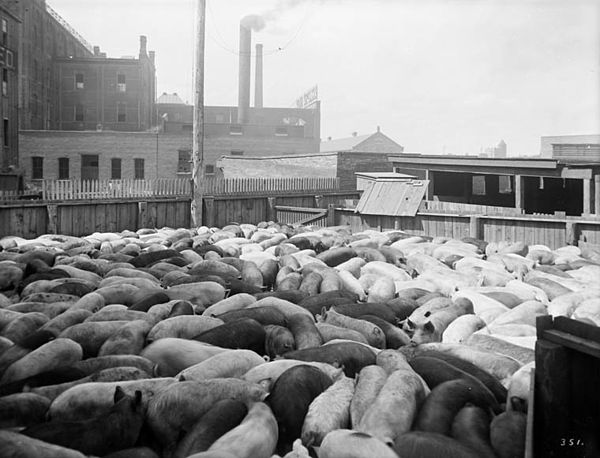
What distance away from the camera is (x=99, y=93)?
59.6 metres

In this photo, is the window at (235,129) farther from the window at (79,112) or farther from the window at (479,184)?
the window at (479,184)

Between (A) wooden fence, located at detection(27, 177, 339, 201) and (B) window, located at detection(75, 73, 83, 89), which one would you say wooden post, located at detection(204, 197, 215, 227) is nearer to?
(A) wooden fence, located at detection(27, 177, 339, 201)

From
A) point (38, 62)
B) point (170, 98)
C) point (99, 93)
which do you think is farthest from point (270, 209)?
point (170, 98)

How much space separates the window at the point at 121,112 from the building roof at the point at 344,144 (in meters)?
20.0

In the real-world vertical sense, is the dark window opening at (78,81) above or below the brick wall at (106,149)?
above

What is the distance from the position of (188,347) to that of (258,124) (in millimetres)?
53698

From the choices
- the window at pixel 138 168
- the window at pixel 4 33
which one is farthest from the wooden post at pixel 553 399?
the window at pixel 138 168

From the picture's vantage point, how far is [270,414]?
536 cm

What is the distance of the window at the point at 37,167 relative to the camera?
4709cm

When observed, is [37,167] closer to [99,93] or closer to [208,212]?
[99,93]

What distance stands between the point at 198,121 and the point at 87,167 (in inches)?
1196

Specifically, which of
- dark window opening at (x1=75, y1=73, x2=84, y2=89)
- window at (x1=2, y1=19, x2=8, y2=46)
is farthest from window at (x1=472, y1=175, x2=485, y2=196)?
dark window opening at (x1=75, y1=73, x2=84, y2=89)

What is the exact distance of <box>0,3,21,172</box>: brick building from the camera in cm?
4256

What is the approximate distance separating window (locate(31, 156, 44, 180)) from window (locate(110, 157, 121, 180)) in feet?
16.9
